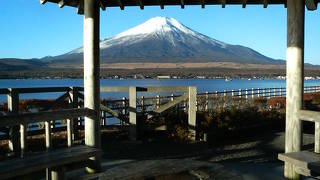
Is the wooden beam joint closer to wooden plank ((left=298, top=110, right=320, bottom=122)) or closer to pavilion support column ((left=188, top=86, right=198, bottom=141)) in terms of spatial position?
wooden plank ((left=298, top=110, right=320, bottom=122))

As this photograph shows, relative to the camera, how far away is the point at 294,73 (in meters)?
6.78

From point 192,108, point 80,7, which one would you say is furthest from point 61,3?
point 192,108

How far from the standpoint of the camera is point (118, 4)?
7949mm

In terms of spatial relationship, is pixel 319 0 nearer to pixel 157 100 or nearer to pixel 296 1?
pixel 296 1

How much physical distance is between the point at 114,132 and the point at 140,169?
25.1 feet

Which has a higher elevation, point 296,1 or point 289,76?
point 296,1

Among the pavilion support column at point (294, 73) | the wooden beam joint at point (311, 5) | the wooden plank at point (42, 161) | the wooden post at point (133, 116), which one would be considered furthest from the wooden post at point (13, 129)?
the wooden beam joint at point (311, 5)

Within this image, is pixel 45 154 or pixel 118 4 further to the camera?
pixel 118 4

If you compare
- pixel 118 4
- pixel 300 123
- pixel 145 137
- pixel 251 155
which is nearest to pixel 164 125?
pixel 145 137

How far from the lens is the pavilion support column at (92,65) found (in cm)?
724

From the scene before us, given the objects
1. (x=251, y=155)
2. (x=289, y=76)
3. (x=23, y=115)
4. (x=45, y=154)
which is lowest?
(x=251, y=155)

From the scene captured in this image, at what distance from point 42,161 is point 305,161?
131 inches

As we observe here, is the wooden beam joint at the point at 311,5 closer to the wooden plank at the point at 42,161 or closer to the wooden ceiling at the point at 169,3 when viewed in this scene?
the wooden ceiling at the point at 169,3

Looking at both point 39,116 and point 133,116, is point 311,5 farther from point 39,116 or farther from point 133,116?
point 133,116
